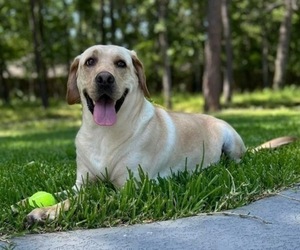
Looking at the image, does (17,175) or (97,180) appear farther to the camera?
(17,175)

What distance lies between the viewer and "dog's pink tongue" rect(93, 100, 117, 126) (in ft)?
11.9

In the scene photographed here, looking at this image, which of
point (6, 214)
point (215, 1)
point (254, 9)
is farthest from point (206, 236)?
point (254, 9)

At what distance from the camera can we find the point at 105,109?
11.9 feet

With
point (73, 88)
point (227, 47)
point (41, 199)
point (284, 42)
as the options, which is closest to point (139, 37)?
point (227, 47)

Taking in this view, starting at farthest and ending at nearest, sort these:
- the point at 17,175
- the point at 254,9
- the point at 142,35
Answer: the point at 142,35 → the point at 254,9 → the point at 17,175

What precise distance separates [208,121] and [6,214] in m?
2.29

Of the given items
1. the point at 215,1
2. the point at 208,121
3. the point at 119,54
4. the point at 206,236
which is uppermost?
the point at 215,1

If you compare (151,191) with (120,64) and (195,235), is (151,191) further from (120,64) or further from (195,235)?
(120,64)

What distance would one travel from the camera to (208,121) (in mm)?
4836

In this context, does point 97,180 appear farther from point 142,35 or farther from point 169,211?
point 142,35

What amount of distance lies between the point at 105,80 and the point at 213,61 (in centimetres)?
1381

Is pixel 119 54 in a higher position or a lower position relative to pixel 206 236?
higher

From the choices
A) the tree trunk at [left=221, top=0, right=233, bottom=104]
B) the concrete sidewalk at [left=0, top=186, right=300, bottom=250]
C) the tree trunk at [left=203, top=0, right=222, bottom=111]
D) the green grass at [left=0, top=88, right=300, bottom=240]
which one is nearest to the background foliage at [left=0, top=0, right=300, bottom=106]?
the tree trunk at [left=221, top=0, right=233, bottom=104]

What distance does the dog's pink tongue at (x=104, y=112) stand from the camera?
11.9ft
